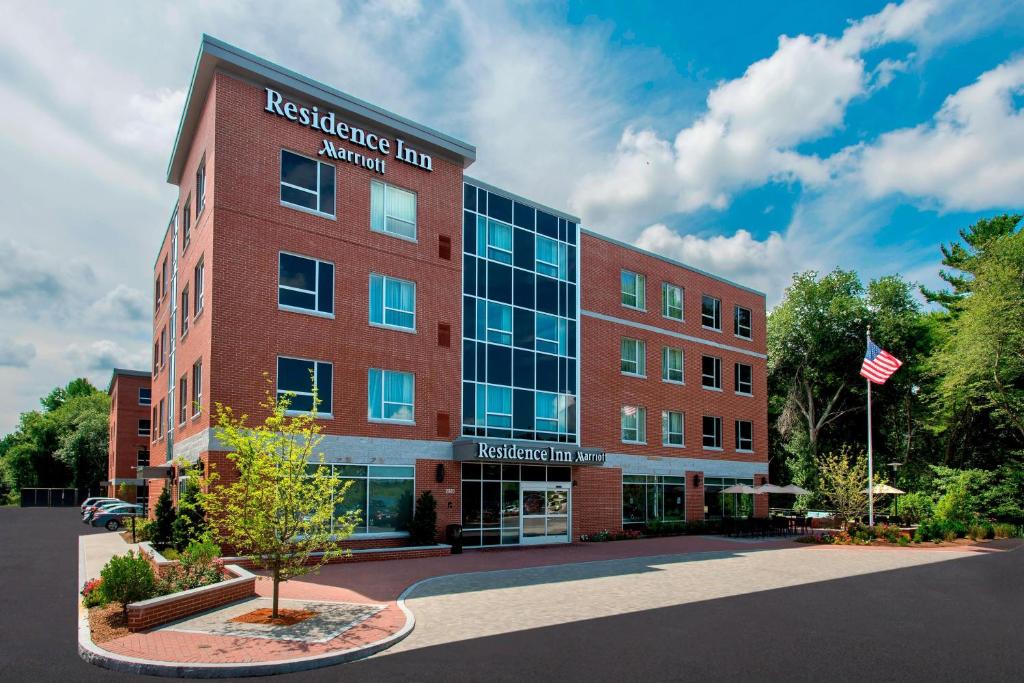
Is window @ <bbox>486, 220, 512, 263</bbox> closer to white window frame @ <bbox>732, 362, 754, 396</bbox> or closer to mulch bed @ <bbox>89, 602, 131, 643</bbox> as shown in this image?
white window frame @ <bbox>732, 362, 754, 396</bbox>

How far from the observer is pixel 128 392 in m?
60.7

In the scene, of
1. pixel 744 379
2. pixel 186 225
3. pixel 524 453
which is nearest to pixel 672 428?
pixel 744 379

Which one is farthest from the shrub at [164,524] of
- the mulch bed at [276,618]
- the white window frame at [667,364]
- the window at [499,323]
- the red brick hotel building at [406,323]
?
the white window frame at [667,364]

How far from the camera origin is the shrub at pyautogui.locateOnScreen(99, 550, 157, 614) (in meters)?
12.7

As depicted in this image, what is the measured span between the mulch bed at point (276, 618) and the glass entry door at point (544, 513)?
1572 cm

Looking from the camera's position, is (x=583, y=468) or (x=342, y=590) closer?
(x=342, y=590)

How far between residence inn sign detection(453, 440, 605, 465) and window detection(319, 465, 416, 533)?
199 cm

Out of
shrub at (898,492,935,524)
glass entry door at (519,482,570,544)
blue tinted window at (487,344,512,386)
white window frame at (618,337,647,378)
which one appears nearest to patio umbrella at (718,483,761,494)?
white window frame at (618,337,647,378)

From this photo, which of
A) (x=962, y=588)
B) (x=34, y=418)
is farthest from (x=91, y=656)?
(x=34, y=418)

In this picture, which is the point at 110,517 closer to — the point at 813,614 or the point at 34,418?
the point at 813,614

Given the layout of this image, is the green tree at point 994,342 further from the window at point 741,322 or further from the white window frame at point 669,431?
the white window frame at point 669,431

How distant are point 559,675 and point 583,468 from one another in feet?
71.4

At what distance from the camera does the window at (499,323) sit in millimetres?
29203

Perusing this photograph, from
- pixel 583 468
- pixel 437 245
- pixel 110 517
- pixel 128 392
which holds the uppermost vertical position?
pixel 437 245
